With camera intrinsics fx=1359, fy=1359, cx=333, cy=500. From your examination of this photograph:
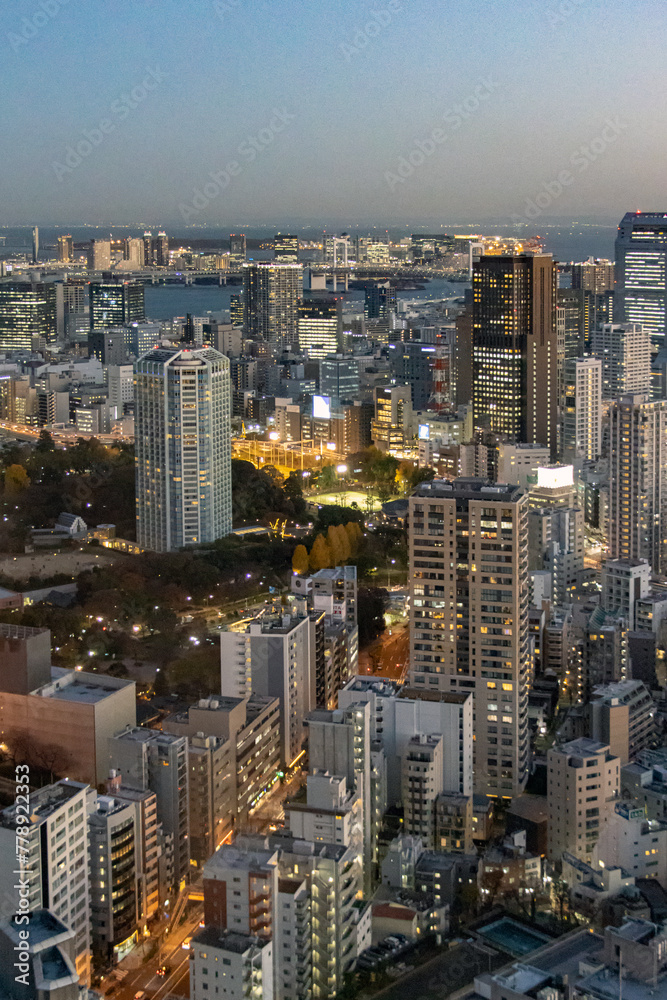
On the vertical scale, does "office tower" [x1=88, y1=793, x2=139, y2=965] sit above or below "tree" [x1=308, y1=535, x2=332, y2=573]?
below

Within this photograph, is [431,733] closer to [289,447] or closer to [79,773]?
[79,773]

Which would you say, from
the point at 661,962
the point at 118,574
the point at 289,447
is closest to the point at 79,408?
the point at 289,447

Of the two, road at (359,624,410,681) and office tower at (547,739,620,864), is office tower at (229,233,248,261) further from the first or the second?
office tower at (547,739,620,864)

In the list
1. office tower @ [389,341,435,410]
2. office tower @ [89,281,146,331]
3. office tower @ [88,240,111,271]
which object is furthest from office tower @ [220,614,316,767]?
office tower @ [88,240,111,271]

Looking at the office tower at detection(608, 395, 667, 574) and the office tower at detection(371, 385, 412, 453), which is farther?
the office tower at detection(371, 385, 412, 453)

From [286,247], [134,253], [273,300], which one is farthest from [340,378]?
[134,253]

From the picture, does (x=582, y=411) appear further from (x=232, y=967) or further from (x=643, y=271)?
(x=232, y=967)

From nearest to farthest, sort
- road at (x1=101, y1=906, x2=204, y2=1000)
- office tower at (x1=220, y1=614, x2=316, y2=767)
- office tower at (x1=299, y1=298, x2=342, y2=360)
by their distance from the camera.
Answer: road at (x1=101, y1=906, x2=204, y2=1000) → office tower at (x1=220, y1=614, x2=316, y2=767) → office tower at (x1=299, y1=298, x2=342, y2=360)
